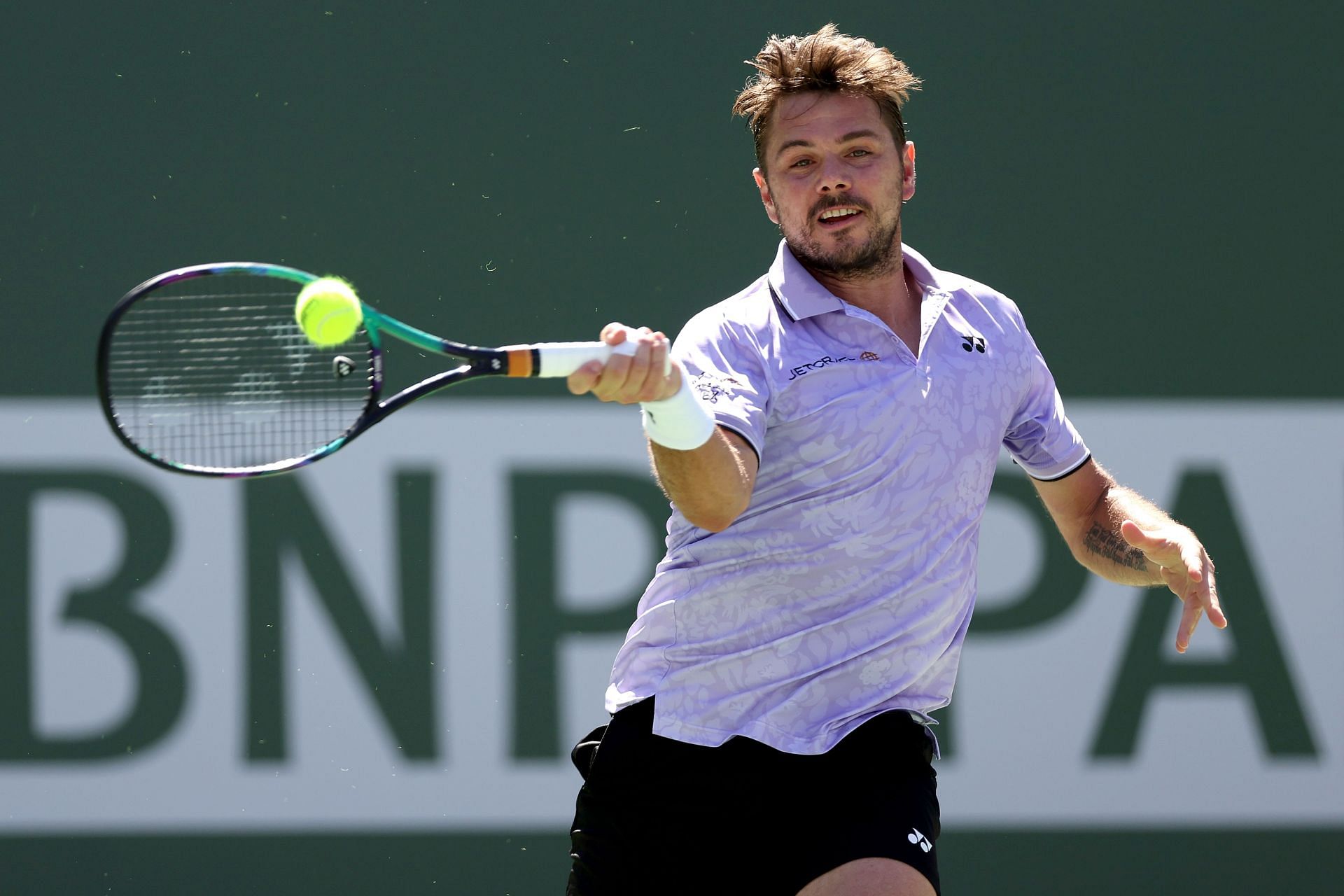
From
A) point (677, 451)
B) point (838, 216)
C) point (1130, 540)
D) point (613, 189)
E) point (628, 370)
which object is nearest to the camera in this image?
point (628, 370)

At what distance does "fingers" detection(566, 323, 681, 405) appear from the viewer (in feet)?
6.40

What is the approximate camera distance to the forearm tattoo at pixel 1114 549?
8.61 ft

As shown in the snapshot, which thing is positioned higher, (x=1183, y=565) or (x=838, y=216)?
(x=838, y=216)

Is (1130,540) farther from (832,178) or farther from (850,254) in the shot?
(832,178)

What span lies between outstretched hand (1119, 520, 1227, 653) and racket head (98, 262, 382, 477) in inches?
47.0

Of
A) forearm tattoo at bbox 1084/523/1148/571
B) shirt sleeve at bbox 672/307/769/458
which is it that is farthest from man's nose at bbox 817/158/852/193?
forearm tattoo at bbox 1084/523/1148/571

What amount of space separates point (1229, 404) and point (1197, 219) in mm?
459

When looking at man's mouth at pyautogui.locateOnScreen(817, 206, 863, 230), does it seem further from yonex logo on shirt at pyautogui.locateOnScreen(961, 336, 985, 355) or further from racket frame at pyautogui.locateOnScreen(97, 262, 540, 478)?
racket frame at pyautogui.locateOnScreen(97, 262, 540, 478)

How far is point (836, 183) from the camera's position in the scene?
250 centimetres

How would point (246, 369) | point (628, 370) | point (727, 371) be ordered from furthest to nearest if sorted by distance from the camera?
point (246, 369) → point (727, 371) → point (628, 370)

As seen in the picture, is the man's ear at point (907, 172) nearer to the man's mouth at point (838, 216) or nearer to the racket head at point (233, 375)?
the man's mouth at point (838, 216)

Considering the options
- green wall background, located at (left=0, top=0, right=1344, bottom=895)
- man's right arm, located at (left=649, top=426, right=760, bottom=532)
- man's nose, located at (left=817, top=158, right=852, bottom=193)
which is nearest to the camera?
man's right arm, located at (left=649, top=426, right=760, bottom=532)

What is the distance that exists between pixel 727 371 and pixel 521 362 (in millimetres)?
413

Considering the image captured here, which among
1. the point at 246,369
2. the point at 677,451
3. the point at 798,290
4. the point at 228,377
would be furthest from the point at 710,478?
the point at 228,377
